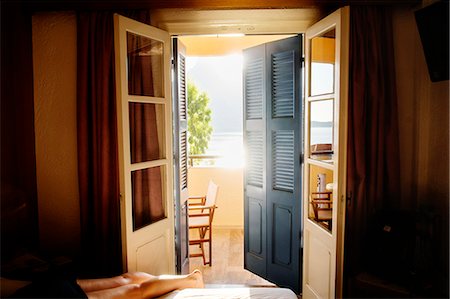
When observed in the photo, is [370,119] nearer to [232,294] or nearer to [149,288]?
[232,294]

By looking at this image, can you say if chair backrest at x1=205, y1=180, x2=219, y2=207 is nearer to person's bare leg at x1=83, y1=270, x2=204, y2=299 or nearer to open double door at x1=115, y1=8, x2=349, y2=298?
open double door at x1=115, y1=8, x2=349, y2=298

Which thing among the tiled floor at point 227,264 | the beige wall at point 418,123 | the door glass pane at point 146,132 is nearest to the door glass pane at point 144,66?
the door glass pane at point 146,132

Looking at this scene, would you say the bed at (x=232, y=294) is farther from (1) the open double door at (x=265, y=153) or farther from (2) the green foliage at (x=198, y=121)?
(2) the green foliage at (x=198, y=121)

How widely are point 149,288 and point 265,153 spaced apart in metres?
1.64

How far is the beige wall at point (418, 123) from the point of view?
213 cm

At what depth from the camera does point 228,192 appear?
464 centimetres

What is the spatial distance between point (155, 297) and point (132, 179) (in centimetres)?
88

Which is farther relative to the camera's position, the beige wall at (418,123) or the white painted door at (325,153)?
the beige wall at (418,123)

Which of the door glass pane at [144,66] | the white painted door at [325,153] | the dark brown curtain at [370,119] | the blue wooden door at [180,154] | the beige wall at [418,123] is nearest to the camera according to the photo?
the white painted door at [325,153]

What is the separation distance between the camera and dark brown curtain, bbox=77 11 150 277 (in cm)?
241

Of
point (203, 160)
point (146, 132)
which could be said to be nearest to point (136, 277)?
point (146, 132)

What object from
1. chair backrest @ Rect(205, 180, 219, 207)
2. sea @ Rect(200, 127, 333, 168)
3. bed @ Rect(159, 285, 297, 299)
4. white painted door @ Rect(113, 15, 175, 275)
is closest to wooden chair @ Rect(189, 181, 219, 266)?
chair backrest @ Rect(205, 180, 219, 207)

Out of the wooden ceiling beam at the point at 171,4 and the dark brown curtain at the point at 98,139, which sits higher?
the wooden ceiling beam at the point at 171,4

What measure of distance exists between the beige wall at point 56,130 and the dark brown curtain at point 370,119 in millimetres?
2030
